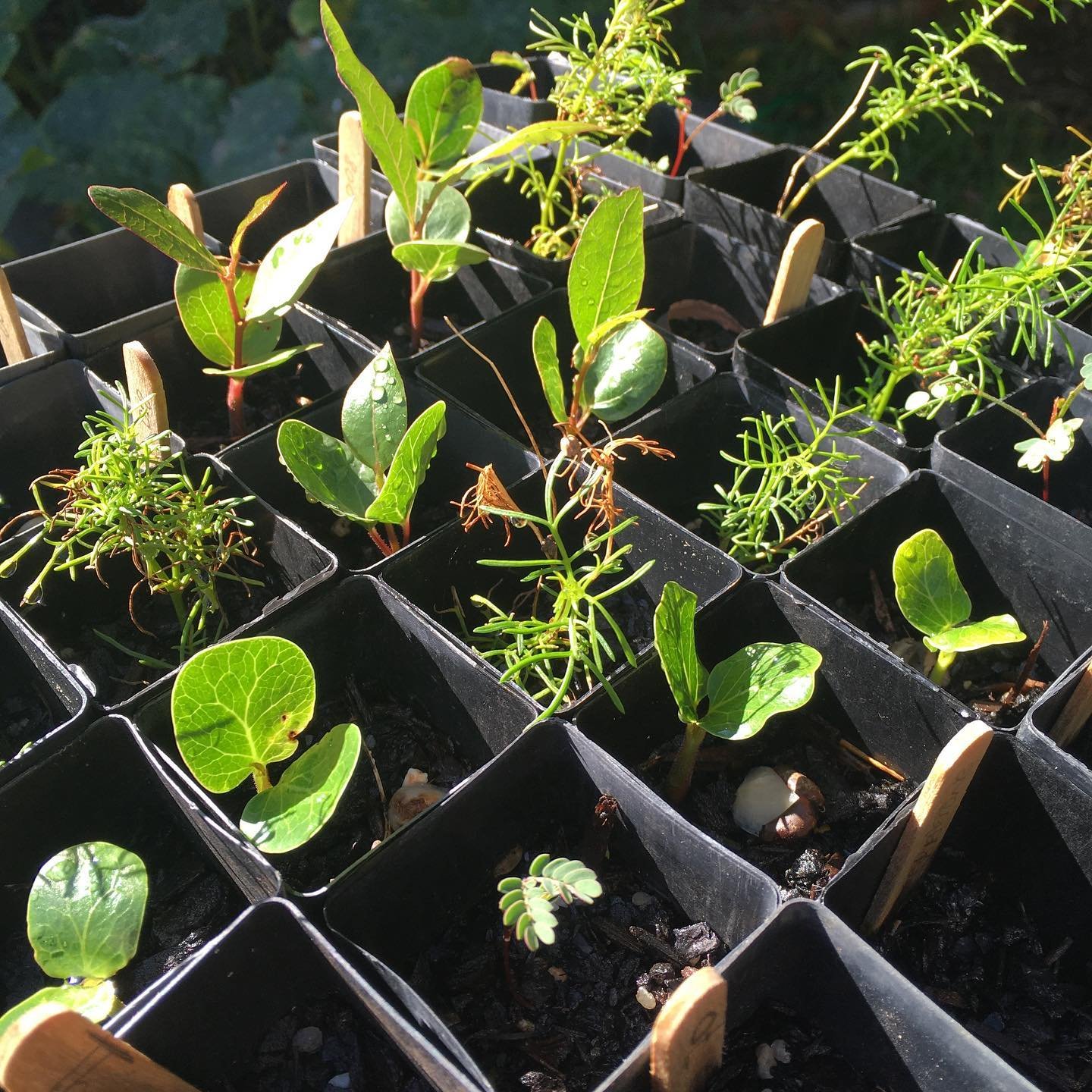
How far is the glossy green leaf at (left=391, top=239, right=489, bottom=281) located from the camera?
3.55 feet

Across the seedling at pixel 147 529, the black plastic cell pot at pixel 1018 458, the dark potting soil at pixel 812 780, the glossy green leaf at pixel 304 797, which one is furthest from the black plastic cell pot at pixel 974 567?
the seedling at pixel 147 529

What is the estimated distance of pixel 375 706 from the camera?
1.00m

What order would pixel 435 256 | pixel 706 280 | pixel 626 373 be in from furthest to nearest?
1. pixel 706 280
2. pixel 435 256
3. pixel 626 373

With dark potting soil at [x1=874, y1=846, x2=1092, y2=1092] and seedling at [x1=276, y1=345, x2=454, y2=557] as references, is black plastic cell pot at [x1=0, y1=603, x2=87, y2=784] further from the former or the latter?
dark potting soil at [x1=874, y1=846, x2=1092, y2=1092]

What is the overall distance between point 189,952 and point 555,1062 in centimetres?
31

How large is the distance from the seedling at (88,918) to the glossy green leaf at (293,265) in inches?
21.0

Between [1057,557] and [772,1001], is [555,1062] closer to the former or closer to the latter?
[772,1001]

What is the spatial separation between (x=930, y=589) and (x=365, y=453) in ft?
1.80

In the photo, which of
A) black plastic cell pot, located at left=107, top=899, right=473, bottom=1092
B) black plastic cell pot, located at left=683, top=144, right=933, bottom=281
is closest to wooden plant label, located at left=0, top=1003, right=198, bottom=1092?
black plastic cell pot, located at left=107, top=899, right=473, bottom=1092

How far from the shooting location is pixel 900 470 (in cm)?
107

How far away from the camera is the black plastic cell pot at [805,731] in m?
0.87

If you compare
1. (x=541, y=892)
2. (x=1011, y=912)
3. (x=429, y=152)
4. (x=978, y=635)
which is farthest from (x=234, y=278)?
(x=1011, y=912)

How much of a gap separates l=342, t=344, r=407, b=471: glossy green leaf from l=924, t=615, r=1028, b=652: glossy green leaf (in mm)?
531

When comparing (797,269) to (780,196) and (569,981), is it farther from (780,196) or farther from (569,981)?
(569,981)
